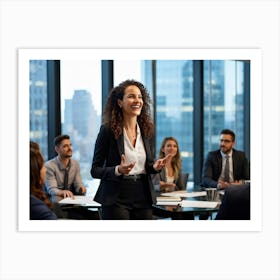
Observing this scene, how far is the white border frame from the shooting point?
403 centimetres

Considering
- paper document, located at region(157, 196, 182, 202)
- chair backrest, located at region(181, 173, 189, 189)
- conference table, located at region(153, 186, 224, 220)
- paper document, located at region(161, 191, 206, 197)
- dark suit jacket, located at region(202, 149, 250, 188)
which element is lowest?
conference table, located at region(153, 186, 224, 220)

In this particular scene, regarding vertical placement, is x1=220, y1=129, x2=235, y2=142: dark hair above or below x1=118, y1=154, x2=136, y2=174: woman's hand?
above

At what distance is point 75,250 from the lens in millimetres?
4070

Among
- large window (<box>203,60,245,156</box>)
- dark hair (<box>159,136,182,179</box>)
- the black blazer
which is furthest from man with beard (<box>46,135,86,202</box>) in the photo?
large window (<box>203,60,245,156</box>)

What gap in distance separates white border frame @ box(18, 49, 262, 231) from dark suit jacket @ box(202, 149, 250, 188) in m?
0.10

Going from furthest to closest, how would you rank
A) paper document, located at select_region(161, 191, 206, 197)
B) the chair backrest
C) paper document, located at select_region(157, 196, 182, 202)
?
the chair backrest
paper document, located at select_region(161, 191, 206, 197)
paper document, located at select_region(157, 196, 182, 202)

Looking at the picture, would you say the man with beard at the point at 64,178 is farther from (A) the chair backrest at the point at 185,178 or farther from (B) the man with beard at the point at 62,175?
(A) the chair backrest at the point at 185,178

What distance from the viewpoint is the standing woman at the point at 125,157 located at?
13.4ft

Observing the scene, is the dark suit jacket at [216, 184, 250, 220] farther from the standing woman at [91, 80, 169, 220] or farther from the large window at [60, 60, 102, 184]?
the large window at [60, 60, 102, 184]

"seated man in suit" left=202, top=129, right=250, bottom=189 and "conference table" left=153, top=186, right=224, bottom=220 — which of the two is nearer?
"conference table" left=153, top=186, right=224, bottom=220

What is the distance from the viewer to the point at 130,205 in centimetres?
409

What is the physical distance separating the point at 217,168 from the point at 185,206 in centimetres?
40
